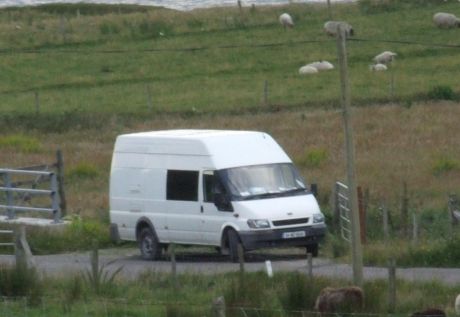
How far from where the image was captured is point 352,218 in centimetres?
1717

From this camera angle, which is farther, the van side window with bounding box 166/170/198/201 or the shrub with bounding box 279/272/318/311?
the van side window with bounding box 166/170/198/201

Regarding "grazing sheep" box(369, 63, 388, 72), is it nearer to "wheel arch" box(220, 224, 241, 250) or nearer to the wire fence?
"wheel arch" box(220, 224, 241, 250)

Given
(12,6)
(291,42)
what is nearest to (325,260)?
(291,42)

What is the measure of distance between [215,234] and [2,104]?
27.8m

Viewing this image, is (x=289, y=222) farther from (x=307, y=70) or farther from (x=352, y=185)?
(x=307, y=70)

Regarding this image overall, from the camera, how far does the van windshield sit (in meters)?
23.9

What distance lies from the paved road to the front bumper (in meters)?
0.31

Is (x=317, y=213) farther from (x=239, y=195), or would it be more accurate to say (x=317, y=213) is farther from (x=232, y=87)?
(x=232, y=87)

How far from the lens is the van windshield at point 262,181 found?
23.9 metres

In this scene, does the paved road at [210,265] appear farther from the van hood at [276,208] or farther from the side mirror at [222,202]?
the side mirror at [222,202]

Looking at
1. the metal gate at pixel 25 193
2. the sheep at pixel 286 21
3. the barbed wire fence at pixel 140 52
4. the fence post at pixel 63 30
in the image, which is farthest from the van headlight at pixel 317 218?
the sheep at pixel 286 21

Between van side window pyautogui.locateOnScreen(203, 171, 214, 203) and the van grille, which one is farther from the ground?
van side window pyautogui.locateOnScreen(203, 171, 214, 203)

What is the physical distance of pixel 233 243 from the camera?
23547 millimetres

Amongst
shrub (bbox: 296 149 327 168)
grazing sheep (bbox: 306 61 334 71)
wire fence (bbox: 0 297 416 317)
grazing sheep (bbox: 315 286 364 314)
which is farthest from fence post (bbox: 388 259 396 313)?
grazing sheep (bbox: 306 61 334 71)
